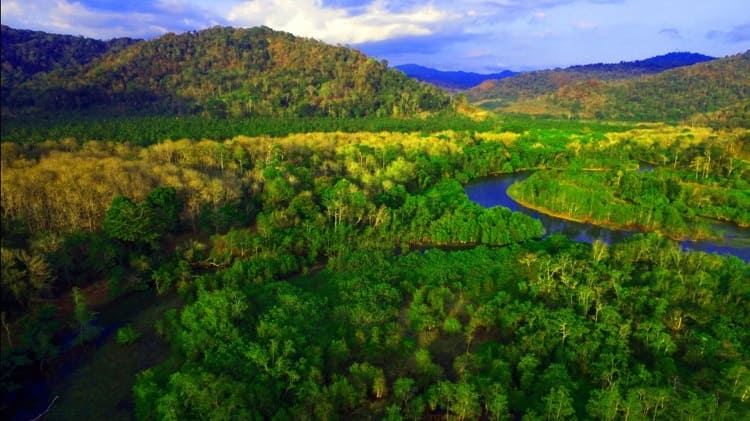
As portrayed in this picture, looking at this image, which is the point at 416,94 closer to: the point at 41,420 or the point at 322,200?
the point at 322,200

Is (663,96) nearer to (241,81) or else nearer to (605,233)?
(241,81)

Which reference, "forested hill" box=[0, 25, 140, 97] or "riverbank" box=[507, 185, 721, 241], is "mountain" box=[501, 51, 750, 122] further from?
"forested hill" box=[0, 25, 140, 97]

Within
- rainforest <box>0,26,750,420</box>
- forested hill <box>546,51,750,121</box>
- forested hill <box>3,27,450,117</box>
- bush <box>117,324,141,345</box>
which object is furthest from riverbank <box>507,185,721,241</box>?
forested hill <box>546,51,750,121</box>

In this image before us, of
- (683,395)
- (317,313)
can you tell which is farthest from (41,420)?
(683,395)

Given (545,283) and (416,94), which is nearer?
(545,283)

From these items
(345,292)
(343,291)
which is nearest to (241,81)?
(343,291)

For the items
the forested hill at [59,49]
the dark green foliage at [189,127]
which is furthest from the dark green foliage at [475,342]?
the forested hill at [59,49]
